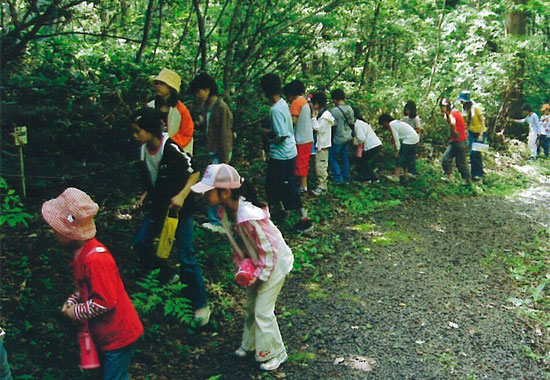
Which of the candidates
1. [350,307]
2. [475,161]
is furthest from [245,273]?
[475,161]

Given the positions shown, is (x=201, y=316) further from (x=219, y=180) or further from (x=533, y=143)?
(x=533, y=143)

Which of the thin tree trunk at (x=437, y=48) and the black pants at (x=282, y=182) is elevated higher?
the thin tree trunk at (x=437, y=48)

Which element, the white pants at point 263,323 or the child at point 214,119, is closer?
the white pants at point 263,323

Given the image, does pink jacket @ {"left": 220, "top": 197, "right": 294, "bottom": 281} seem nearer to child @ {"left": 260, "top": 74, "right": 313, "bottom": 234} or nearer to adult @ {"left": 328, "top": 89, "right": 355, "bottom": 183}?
child @ {"left": 260, "top": 74, "right": 313, "bottom": 234}

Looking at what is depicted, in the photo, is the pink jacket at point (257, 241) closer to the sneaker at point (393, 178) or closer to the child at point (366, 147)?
the child at point (366, 147)

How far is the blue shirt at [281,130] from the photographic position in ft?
23.9

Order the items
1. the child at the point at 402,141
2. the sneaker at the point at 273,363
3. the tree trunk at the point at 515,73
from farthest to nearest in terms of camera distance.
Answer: the tree trunk at the point at 515,73 → the child at the point at 402,141 → the sneaker at the point at 273,363

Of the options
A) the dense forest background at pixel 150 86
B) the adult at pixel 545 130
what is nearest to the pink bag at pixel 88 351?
the dense forest background at pixel 150 86

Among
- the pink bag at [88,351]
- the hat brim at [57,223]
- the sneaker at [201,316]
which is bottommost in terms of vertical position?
the sneaker at [201,316]

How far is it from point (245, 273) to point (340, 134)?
7251 millimetres

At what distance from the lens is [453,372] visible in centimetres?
448

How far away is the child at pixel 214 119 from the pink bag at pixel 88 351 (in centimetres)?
376

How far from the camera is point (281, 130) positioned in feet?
24.0

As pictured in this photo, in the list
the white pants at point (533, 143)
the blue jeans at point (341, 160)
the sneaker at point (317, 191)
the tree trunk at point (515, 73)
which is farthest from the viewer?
the white pants at point (533, 143)
